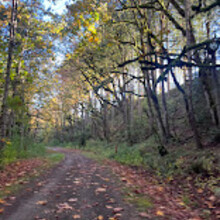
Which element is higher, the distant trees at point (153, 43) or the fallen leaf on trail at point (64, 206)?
the distant trees at point (153, 43)

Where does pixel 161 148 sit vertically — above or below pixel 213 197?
above

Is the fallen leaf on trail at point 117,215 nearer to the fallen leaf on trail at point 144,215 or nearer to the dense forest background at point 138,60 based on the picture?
the fallen leaf on trail at point 144,215

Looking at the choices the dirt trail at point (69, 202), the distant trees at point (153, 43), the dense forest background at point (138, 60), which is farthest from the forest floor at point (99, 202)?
the distant trees at point (153, 43)

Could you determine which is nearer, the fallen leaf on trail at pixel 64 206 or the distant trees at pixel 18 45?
the fallen leaf on trail at pixel 64 206

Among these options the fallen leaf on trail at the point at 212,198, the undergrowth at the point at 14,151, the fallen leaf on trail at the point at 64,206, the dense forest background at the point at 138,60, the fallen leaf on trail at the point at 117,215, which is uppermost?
the dense forest background at the point at 138,60

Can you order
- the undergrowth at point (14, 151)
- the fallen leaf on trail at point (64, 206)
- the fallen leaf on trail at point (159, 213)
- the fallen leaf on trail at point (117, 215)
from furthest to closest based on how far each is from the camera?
1. the undergrowth at point (14, 151)
2. the fallen leaf on trail at point (64, 206)
3. the fallen leaf on trail at point (159, 213)
4. the fallen leaf on trail at point (117, 215)

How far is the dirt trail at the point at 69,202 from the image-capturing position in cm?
422

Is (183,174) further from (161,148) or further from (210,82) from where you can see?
(210,82)

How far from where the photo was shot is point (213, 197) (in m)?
5.89

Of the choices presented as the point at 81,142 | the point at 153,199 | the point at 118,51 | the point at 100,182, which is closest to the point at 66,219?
the point at 153,199

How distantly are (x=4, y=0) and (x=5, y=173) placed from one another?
8558mm

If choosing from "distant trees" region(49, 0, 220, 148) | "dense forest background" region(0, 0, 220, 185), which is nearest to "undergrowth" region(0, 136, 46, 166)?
"dense forest background" region(0, 0, 220, 185)

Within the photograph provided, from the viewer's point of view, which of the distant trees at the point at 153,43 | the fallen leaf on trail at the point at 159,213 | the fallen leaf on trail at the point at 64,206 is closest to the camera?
the fallen leaf on trail at the point at 159,213

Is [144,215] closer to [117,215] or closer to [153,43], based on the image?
[117,215]
